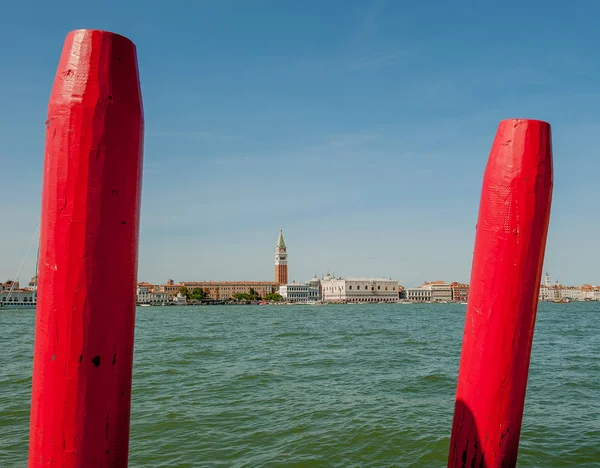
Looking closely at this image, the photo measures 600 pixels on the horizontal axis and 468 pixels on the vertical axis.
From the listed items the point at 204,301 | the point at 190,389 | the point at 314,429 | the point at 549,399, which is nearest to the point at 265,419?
the point at 314,429

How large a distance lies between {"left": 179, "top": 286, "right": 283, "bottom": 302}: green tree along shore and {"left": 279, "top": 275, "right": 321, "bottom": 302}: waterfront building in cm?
285

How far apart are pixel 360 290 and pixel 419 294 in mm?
23102

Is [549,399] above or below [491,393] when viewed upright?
below

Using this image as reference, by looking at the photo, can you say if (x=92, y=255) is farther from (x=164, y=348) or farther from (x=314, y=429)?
(x=164, y=348)

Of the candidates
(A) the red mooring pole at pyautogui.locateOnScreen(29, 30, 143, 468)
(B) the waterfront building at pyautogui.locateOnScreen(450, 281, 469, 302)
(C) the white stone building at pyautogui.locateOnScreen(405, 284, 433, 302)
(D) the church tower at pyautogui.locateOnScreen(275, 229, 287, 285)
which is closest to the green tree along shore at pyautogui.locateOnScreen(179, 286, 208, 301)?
(D) the church tower at pyautogui.locateOnScreen(275, 229, 287, 285)

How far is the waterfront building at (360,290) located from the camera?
156625 millimetres

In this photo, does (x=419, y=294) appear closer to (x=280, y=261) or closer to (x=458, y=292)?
(x=458, y=292)

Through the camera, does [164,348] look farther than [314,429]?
Yes

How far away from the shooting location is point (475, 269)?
98.1 inches

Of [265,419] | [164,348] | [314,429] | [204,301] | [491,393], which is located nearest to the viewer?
[491,393]

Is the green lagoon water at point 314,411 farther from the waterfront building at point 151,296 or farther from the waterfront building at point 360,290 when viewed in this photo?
the waterfront building at point 360,290

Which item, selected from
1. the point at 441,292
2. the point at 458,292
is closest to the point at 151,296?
the point at 441,292

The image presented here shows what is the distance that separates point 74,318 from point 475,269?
167 cm

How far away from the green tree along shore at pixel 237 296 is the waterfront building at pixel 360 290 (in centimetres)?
1518
